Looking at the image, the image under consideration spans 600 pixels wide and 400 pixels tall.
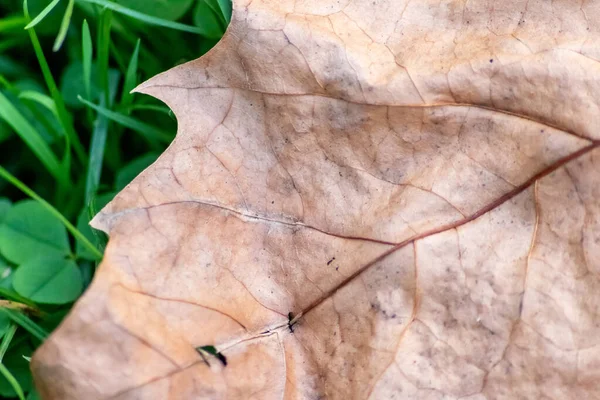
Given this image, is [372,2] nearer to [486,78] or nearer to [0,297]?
[486,78]

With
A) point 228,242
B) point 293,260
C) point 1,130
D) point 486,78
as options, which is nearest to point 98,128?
point 1,130

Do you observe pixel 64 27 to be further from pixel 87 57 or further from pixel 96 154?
pixel 96 154

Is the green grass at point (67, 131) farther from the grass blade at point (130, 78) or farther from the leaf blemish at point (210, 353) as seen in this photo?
the leaf blemish at point (210, 353)

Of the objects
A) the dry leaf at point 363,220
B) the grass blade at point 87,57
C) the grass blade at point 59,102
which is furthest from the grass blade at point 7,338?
the grass blade at point 87,57

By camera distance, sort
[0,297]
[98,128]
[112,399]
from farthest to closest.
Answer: [98,128] < [0,297] < [112,399]

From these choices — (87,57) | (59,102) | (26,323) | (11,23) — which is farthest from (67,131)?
(26,323)

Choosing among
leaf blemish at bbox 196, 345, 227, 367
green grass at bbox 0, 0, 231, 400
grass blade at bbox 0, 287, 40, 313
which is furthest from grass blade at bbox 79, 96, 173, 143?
leaf blemish at bbox 196, 345, 227, 367
